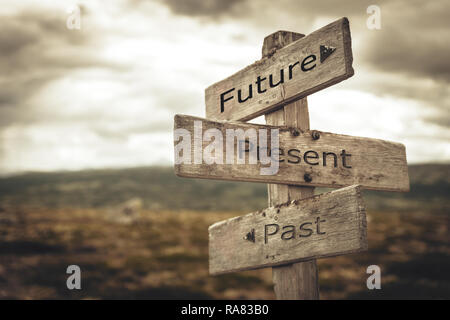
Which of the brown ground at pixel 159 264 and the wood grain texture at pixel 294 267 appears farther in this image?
the brown ground at pixel 159 264

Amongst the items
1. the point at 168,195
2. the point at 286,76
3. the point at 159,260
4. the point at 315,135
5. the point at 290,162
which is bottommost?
the point at 159,260

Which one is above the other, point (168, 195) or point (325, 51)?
point (168, 195)

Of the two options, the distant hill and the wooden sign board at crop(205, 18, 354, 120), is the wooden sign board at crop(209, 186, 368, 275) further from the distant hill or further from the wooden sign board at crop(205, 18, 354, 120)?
the distant hill

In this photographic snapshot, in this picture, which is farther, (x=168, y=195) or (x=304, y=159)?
(x=168, y=195)

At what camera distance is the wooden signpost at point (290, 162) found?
104 inches

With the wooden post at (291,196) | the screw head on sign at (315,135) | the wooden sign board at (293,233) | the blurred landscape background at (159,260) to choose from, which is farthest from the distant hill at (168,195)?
the screw head on sign at (315,135)

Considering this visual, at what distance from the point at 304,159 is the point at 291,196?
300 mm

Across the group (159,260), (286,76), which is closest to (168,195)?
(159,260)

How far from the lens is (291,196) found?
3.03 m

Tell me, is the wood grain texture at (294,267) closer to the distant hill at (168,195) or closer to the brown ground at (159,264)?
the brown ground at (159,264)

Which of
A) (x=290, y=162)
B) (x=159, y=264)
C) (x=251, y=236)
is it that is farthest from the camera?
(x=159, y=264)

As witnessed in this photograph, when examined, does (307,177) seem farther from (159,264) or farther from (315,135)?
(159,264)

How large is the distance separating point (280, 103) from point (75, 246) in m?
15.0

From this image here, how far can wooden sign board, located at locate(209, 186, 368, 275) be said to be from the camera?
98.1 inches
